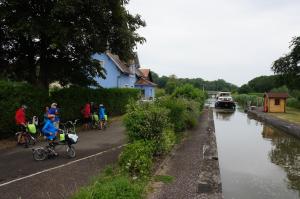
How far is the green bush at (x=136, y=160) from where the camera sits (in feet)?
28.3

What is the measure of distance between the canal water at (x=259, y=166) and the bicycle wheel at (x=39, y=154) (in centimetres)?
590

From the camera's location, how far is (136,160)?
8719mm

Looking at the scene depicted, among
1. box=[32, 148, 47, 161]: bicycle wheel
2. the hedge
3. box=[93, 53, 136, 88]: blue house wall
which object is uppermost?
box=[93, 53, 136, 88]: blue house wall

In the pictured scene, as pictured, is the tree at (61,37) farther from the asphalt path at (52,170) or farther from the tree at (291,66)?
the tree at (291,66)

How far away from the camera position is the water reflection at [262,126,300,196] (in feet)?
35.3

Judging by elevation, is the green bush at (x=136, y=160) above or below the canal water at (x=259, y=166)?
above

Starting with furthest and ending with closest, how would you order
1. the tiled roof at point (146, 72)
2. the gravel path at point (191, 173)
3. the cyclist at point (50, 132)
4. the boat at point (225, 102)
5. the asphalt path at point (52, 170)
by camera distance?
the tiled roof at point (146, 72), the boat at point (225, 102), the cyclist at point (50, 132), the asphalt path at point (52, 170), the gravel path at point (191, 173)

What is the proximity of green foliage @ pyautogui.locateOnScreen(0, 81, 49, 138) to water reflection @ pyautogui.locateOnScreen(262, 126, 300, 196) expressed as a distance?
439 inches

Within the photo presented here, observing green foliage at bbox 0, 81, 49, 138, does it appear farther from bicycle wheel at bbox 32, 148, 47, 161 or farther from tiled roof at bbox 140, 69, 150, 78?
tiled roof at bbox 140, 69, 150, 78

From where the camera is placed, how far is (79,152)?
12.3 m

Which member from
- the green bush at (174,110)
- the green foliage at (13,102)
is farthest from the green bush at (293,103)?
the green foliage at (13,102)

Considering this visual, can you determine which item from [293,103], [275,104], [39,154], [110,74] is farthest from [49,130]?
[293,103]

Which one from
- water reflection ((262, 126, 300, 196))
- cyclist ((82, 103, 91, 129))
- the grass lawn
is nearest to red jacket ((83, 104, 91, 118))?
cyclist ((82, 103, 91, 129))

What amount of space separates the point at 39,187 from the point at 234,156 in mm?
9046
